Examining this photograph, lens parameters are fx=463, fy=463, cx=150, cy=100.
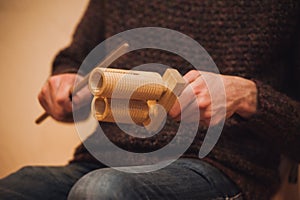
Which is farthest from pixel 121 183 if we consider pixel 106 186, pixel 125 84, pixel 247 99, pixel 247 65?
pixel 247 65

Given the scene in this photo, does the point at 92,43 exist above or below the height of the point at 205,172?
above

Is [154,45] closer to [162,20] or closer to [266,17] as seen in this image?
[162,20]

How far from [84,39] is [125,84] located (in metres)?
0.49

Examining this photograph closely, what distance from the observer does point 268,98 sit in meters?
0.74

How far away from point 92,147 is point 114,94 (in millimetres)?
347

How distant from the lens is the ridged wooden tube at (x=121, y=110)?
591 millimetres

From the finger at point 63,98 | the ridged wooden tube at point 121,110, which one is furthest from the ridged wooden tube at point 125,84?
the finger at point 63,98

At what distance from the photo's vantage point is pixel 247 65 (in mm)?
839

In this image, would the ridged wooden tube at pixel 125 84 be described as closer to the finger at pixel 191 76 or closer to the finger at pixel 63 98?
the finger at pixel 191 76

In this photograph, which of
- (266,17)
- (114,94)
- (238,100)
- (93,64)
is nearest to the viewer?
(114,94)

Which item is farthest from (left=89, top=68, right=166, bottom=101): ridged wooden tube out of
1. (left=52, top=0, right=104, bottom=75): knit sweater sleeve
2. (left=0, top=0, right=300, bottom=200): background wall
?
(left=0, top=0, right=300, bottom=200): background wall

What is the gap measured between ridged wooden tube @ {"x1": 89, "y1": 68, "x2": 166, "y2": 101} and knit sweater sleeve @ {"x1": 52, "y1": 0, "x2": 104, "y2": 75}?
1.38 feet

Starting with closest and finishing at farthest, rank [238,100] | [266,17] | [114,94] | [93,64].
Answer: [114,94]
[238,100]
[266,17]
[93,64]

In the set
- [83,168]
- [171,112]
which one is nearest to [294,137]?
[171,112]
